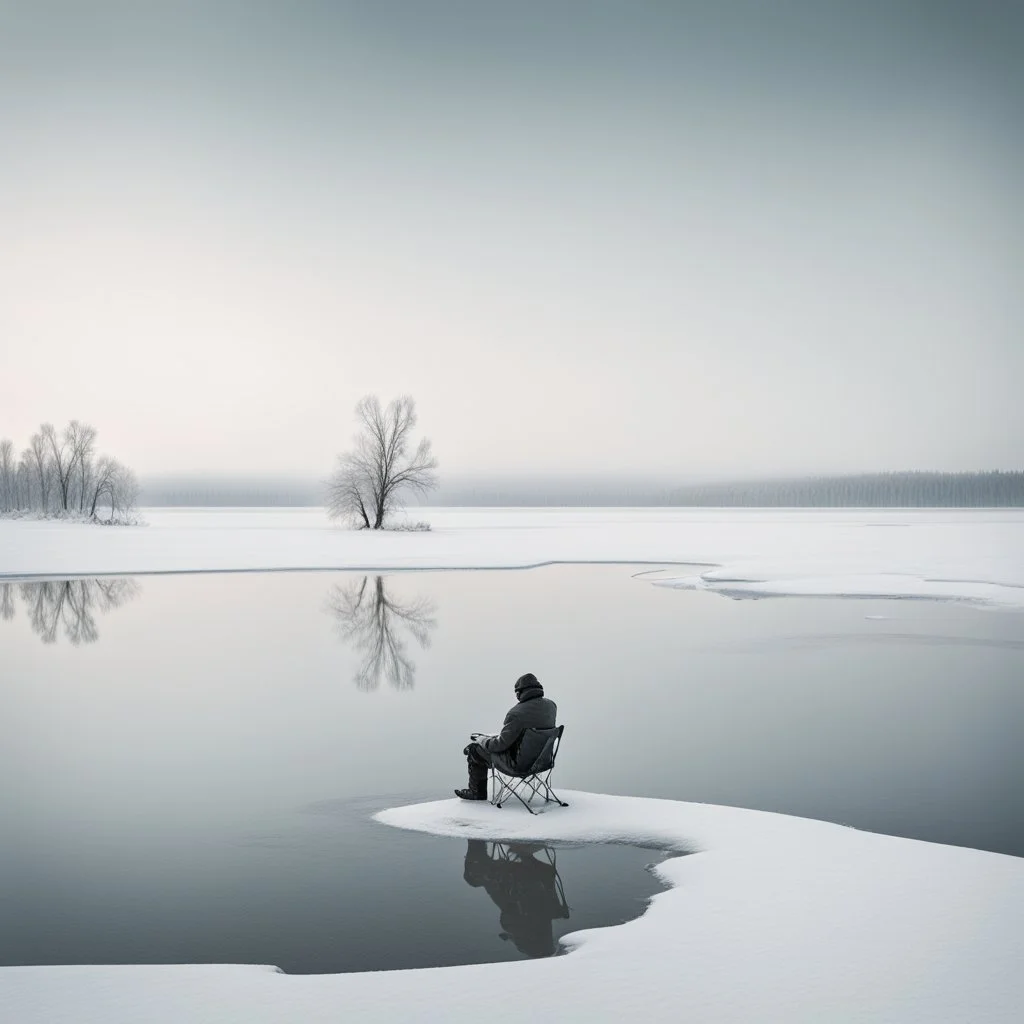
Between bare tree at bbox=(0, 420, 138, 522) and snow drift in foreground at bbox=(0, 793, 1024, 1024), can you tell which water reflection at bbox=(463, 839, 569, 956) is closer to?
snow drift in foreground at bbox=(0, 793, 1024, 1024)

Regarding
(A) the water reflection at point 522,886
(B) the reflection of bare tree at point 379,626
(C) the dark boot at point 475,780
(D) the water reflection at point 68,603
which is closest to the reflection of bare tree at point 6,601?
(D) the water reflection at point 68,603

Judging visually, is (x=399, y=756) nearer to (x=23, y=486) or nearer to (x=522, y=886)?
(x=522, y=886)

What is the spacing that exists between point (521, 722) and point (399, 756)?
8.98 feet

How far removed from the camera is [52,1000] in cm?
536

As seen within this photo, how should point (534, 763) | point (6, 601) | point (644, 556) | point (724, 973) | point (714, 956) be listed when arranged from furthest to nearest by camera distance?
point (644, 556) < point (6, 601) < point (534, 763) < point (714, 956) < point (724, 973)

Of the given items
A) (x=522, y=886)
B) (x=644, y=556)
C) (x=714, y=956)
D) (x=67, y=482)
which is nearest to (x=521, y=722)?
(x=522, y=886)

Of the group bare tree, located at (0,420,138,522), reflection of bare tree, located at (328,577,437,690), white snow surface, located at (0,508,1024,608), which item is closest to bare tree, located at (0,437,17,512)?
bare tree, located at (0,420,138,522)

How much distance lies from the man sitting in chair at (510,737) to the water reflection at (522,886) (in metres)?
0.94

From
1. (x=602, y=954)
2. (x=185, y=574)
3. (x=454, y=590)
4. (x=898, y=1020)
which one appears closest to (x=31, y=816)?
(x=602, y=954)

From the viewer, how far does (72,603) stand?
28125mm

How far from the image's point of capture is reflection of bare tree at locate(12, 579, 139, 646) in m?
22.3

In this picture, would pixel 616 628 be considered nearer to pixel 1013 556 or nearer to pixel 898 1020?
pixel 898 1020

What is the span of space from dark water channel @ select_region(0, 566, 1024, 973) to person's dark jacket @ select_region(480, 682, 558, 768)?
101cm

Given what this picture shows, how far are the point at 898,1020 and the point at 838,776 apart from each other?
5486mm
